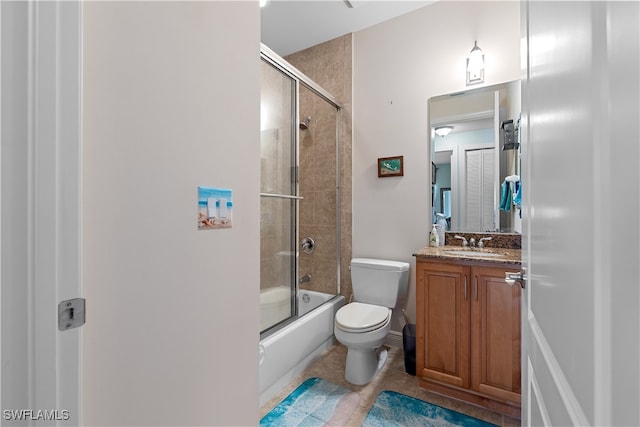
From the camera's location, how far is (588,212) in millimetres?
387

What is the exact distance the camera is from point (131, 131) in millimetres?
781

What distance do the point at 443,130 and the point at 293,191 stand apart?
4.36 feet

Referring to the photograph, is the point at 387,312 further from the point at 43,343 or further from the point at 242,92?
the point at 43,343

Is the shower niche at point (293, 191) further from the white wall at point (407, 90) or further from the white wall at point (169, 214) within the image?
the white wall at point (169, 214)

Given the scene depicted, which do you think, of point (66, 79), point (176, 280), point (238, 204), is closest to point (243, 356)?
point (176, 280)

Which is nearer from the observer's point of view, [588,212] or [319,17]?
[588,212]

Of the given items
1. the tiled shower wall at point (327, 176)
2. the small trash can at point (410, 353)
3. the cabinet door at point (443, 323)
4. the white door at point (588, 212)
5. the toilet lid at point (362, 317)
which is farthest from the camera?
the tiled shower wall at point (327, 176)

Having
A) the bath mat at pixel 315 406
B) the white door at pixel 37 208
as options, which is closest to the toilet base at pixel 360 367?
the bath mat at pixel 315 406

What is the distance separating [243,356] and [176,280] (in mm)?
473

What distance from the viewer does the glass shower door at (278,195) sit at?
2.09m

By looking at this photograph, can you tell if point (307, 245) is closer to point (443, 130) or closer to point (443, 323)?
point (443, 323)

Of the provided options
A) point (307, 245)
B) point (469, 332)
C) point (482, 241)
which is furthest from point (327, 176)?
point (469, 332)

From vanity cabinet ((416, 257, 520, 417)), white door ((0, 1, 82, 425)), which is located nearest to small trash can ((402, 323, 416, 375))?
vanity cabinet ((416, 257, 520, 417))

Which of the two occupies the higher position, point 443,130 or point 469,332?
point 443,130
